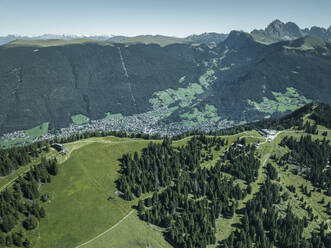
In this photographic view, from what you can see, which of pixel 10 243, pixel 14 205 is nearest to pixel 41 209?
pixel 14 205

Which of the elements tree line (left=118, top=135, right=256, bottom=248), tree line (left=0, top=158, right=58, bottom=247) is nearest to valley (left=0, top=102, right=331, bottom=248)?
tree line (left=0, top=158, right=58, bottom=247)

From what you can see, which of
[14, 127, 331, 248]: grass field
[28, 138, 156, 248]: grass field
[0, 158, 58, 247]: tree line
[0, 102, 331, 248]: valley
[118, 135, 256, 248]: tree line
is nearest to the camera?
[0, 158, 58, 247]: tree line

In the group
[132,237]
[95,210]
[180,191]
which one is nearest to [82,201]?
[95,210]

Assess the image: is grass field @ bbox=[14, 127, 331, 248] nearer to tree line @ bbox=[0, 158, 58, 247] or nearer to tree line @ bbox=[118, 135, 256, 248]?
tree line @ bbox=[0, 158, 58, 247]

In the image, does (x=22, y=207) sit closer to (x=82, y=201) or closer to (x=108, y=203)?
(x=82, y=201)

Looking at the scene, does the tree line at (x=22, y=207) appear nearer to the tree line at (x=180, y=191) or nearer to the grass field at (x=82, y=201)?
the grass field at (x=82, y=201)

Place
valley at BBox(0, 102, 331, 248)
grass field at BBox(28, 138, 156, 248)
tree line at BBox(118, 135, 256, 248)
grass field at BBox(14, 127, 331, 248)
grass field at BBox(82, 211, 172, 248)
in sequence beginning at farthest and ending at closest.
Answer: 1. tree line at BBox(118, 135, 256, 248)
2. valley at BBox(0, 102, 331, 248)
3. grass field at BBox(82, 211, 172, 248)
4. grass field at BBox(14, 127, 331, 248)
5. grass field at BBox(28, 138, 156, 248)

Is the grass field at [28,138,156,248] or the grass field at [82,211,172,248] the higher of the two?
the grass field at [28,138,156,248]

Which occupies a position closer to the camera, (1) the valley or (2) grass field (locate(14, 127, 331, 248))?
(2) grass field (locate(14, 127, 331, 248))

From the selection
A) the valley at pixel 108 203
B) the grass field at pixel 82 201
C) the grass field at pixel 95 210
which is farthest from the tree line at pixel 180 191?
the grass field at pixel 82 201
